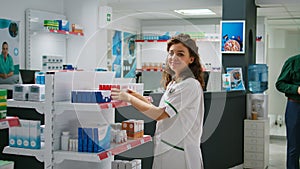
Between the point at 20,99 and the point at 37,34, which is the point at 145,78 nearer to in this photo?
the point at 37,34

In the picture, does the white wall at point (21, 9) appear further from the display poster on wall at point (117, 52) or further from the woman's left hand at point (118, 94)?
the woman's left hand at point (118, 94)

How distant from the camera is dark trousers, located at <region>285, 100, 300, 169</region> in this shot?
4648 millimetres

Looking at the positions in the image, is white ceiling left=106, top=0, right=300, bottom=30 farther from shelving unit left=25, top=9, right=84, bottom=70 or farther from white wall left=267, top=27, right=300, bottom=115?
shelving unit left=25, top=9, right=84, bottom=70

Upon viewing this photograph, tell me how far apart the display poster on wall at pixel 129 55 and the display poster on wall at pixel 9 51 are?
10.5ft

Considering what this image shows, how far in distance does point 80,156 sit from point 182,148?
2.19ft

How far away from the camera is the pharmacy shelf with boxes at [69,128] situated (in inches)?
108

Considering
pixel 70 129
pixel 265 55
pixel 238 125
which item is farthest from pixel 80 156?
pixel 265 55

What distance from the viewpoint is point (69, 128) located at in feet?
9.84

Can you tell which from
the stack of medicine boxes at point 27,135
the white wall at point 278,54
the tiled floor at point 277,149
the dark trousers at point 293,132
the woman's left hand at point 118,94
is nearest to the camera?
the woman's left hand at point 118,94

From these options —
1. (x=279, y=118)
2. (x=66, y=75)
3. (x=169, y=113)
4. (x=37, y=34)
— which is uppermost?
(x=37, y=34)

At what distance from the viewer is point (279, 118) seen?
9.22 meters

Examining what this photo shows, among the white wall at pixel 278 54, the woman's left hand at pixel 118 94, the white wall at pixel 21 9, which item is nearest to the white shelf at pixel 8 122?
the woman's left hand at pixel 118 94

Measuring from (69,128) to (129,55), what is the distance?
6878 millimetres

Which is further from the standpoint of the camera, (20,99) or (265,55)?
(265,55)
